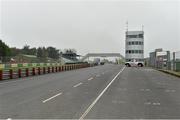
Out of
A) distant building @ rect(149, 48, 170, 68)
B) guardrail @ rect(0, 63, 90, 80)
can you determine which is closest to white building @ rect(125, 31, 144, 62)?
distant building @ rect(149, 48, 170, 68)

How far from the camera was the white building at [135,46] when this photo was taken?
352ft

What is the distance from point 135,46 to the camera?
108062 millimetres

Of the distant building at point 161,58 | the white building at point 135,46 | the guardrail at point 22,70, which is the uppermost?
the white building at point 135,46

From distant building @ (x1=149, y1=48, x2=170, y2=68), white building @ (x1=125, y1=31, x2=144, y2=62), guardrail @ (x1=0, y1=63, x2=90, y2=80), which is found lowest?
guardrail @ (x1=0, y1=63, x2=90, y2=80)

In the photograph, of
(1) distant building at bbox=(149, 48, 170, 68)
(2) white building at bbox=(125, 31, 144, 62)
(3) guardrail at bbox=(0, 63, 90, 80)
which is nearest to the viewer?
(3) guardrail at bbox=(0, 63, 90, 80)

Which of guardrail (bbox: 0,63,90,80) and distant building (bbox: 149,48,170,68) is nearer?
guardrail (bbox: 0,63,90,80)

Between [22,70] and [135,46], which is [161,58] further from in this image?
[135,46]

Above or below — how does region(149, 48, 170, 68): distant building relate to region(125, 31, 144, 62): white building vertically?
below

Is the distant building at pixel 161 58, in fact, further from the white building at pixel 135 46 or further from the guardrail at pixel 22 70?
the white building at pixel 135 46

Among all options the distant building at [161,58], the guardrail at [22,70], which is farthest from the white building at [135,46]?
the guardrail at [22,70]

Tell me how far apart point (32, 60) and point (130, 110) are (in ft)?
104

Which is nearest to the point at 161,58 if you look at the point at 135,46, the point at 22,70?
the point at 22,70

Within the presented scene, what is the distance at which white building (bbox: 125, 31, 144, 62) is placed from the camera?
10739 cm

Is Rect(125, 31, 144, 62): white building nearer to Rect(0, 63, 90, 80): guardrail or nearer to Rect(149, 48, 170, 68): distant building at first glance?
Rect(149, 48, 170, 68): distant building
